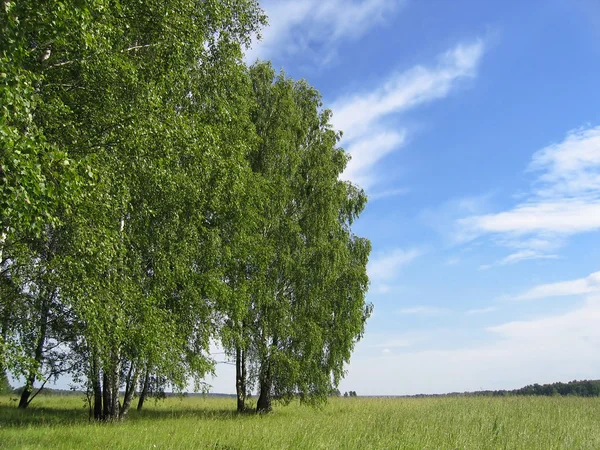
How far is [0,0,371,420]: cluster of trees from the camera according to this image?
357 inches

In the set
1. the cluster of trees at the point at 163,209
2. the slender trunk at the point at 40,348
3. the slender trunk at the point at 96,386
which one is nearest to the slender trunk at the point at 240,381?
the cluster of trees at the point at 163,209

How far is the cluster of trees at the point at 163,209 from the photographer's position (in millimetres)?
9062

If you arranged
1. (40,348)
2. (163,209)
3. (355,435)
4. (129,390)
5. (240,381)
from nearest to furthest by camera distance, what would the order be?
(355,435) < (163,209) < (129,390) < (40,348) < (240,381)

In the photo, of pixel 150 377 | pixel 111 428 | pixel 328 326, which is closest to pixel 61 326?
pixel 150 377

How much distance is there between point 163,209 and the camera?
15477mm

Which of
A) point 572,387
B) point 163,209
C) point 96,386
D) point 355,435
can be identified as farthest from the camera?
point 572,387

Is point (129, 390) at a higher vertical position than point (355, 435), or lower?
higher

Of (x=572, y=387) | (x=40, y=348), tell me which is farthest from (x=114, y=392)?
(x=572, y=387)

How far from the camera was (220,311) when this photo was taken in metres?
19.3

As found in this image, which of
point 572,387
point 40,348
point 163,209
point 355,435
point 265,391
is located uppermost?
point 163,209

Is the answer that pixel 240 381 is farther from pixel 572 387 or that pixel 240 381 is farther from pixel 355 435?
pixel 572 387

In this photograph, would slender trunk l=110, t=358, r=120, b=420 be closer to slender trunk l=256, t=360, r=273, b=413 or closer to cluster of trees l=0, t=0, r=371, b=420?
cluster of trees l=0, t=0, r=371, b=420

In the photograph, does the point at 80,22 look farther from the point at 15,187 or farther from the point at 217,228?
the point at 217,228

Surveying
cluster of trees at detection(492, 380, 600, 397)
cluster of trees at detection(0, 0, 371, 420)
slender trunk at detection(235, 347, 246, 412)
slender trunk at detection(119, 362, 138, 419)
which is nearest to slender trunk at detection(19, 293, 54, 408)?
cluster of trees at detection(0, 0, 371, 420)
